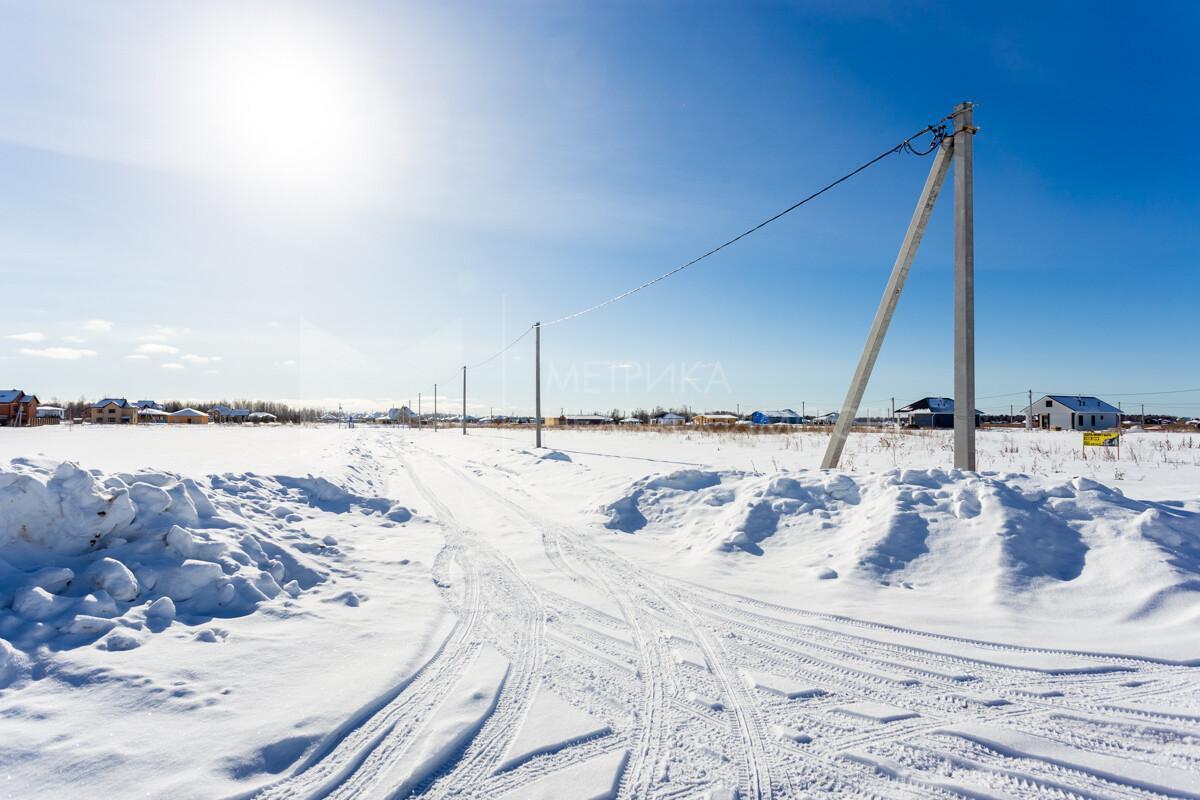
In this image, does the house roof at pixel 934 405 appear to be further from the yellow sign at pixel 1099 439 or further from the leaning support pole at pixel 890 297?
the leaning support pole at pixel 890 297

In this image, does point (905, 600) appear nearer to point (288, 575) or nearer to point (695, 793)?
point (695, 793)

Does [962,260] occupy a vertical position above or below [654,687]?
above

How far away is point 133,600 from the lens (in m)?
3.86

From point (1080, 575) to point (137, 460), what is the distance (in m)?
15.1

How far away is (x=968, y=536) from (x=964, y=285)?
4.17 meters

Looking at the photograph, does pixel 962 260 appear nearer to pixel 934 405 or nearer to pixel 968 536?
pixel 968 536

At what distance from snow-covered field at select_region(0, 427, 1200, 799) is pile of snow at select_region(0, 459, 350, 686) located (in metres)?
0.02

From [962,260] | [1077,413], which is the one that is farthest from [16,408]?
[1077,413]

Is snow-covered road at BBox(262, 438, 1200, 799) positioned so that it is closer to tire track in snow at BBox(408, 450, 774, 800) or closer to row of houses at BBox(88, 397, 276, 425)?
tire track in snow at BBox(408, 450, 774, 800)

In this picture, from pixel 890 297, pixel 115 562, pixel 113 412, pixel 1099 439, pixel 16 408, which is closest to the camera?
pixel 115 562

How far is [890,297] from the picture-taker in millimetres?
8766

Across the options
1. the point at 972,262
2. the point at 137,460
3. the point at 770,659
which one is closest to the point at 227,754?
the point at 770,659

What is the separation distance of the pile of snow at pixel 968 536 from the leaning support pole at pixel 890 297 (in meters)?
2.13

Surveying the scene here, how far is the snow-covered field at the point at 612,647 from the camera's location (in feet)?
8.08
